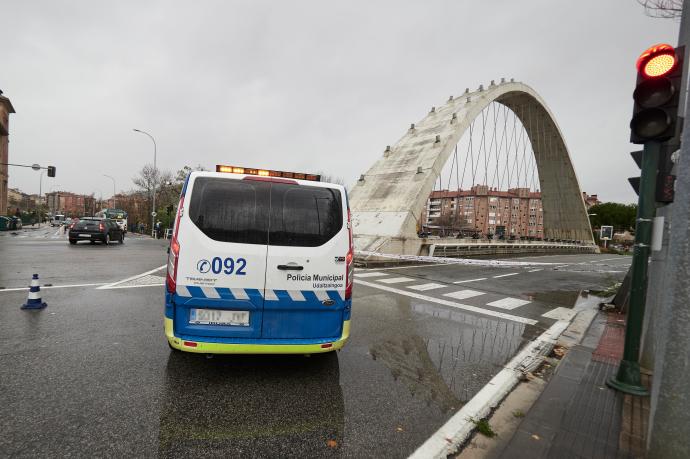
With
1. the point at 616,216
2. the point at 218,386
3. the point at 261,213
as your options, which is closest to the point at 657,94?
the point at 261,213

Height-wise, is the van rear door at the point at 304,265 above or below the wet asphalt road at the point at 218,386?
above

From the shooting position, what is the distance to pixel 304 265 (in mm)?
3482

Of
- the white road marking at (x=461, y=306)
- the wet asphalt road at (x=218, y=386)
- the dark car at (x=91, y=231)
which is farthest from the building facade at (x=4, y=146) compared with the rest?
the white road marking at (x=461, y=306)

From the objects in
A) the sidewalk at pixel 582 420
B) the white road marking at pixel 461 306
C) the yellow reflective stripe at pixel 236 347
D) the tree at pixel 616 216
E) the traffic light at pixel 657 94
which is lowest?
the white road marking at pixel 461 306

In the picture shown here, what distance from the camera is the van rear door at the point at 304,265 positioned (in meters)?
3.41

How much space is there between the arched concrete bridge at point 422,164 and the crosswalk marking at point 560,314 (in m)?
9.96

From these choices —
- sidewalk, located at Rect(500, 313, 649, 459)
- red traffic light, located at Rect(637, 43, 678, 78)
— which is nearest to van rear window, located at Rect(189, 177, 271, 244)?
sidewalk, located at Rect(500, 313, 649, 459)

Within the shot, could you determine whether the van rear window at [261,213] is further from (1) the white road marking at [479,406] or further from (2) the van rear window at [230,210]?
(1) the white road marking at [479,406]

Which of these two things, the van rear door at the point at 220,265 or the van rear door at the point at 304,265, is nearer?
the van rear door at the point at 220,265

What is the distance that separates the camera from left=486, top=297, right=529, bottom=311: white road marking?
26.5ft

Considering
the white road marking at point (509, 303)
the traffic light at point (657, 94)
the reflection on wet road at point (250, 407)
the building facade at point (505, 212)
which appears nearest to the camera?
the reflection on wet road at point (250, 407)

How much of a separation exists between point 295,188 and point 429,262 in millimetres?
14832

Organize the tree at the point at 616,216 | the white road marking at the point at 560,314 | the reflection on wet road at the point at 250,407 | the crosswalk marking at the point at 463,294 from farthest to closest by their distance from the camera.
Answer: the tree at the point at 616,216 → the crosswalk marking at the point at 463,294 → the white road marking at the point at 560,314 → the reflection on wet road at the point at 250,407

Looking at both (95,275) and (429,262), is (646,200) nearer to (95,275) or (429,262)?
(95,275)
